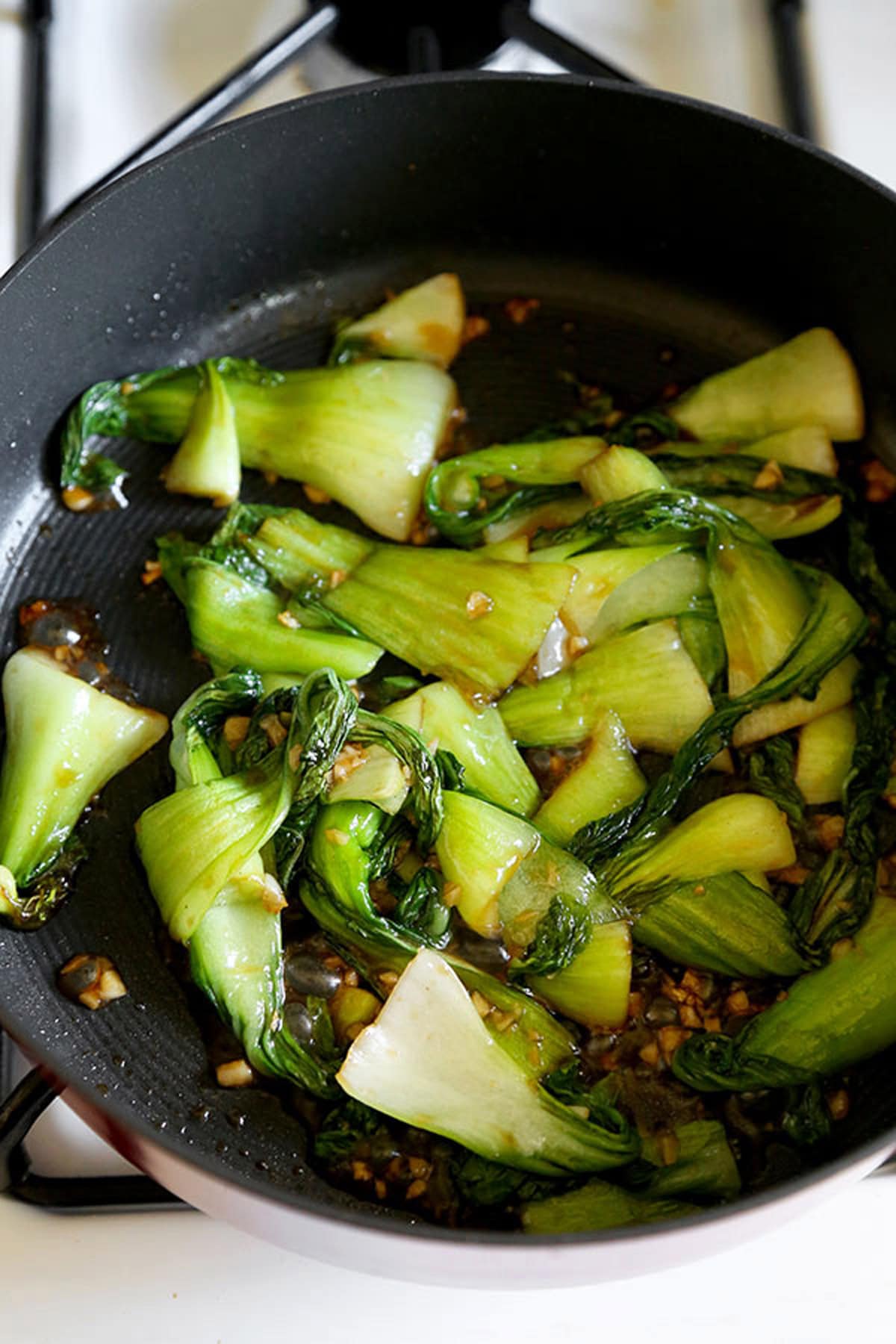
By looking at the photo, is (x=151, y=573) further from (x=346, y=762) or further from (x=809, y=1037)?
(x=809, y=1037)

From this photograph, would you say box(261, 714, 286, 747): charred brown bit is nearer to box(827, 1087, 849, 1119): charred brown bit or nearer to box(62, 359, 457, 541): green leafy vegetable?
box(62, 359, 457, 541): green leafy vegetable

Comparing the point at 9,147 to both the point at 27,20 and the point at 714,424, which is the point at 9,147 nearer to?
the point at 27,20

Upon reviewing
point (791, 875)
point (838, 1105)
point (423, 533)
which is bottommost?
point (838, 1105)

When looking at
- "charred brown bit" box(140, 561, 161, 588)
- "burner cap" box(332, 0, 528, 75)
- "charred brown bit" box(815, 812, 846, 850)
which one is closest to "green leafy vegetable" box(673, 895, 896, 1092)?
"charred brown bit" box(815, 812, 846, 850)

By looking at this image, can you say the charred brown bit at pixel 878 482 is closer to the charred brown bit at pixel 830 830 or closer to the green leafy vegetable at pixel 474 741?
the charred brown bit at pixel 830 830

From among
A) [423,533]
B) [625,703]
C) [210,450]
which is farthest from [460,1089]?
[210,450]
